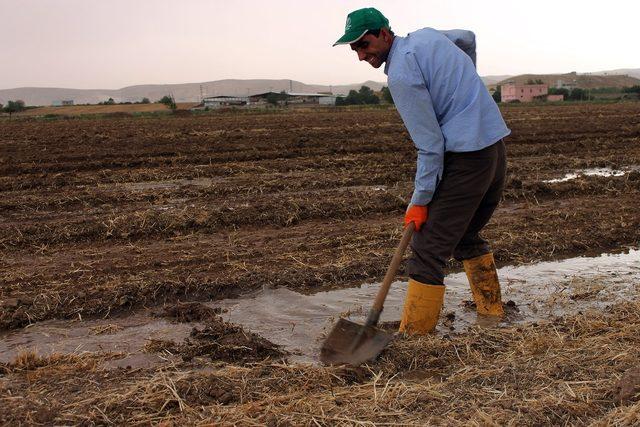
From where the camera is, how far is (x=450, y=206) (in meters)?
3.92

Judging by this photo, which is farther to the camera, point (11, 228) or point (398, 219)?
point (398, 219)

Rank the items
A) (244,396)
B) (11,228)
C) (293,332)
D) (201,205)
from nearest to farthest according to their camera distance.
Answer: (244,396) → (293,332) → (11,228) → (201,205)

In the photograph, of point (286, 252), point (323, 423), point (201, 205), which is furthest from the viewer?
point (201, 205)

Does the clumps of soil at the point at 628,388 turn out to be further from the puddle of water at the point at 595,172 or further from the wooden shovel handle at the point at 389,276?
the puddle of water at the point at 595,172

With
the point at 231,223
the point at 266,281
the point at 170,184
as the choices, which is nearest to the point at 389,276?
the point at 266,281

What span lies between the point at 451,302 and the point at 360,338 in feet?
5.18

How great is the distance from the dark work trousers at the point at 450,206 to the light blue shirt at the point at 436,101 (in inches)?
3.7

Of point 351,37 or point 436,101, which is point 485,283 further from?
point 351,37

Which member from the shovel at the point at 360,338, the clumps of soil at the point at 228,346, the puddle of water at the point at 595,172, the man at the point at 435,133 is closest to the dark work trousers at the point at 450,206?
the man at the point at 435,133

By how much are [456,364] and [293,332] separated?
1.32 m

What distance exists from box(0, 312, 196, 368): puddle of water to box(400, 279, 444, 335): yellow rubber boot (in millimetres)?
1563

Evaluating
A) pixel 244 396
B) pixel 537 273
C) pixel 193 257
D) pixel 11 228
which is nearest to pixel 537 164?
pixel 537 273

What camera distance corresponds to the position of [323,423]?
2773 mm

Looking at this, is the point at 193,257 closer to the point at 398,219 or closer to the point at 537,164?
the point at 398,219
